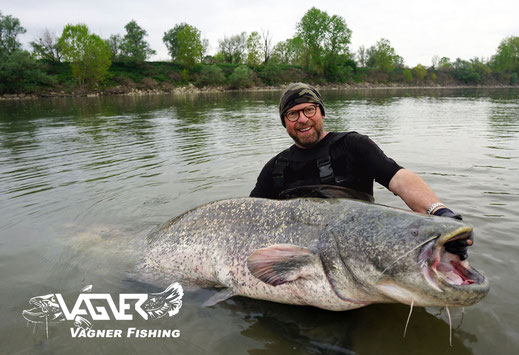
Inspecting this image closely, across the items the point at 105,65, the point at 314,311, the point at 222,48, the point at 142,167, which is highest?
the point at 222,48

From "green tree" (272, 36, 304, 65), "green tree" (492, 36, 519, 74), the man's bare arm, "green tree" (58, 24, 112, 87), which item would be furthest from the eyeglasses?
"green tree" (492, 36, 519, 74)

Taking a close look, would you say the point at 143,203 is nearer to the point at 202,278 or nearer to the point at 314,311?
the point at 202,278

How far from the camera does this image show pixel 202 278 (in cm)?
326

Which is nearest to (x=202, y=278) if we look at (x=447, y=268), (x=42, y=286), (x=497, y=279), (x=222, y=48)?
(x=42, y=286)

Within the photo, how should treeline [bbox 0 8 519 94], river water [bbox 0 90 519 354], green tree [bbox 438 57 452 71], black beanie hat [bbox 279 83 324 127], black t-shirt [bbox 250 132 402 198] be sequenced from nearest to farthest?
river water [bbox 0 90 519 354] < black t-shirt [bbox 250 132 402 198] < black beanie hat [bbox 279 83 324 127] < treeline [bbox 0 8 519 94] < green tree [bbox 438 57 452 71]

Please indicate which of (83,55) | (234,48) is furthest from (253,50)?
(83,55)

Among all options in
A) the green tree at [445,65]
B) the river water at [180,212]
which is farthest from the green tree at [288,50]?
the river water at [180,212]

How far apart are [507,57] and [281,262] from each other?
126m

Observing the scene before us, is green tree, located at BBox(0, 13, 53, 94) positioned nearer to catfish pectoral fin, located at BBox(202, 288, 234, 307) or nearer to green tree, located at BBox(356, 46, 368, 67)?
catfish pectoral fin, located at BBox(202, 288, 234, 307)

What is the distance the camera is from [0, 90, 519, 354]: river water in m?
2.60

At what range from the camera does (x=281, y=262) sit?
2.54 meters

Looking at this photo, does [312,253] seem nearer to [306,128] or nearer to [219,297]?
[219,297]

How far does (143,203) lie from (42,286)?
8.74 feet

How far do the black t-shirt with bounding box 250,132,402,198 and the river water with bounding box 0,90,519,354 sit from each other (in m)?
1.36
